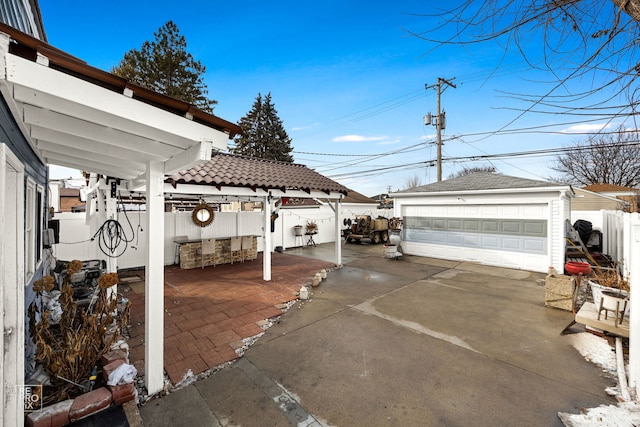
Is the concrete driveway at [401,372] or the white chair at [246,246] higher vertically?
the white chair at [246,246]

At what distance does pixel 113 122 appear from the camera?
197 cm

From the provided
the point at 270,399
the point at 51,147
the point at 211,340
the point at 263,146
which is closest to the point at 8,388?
the point at 270,399

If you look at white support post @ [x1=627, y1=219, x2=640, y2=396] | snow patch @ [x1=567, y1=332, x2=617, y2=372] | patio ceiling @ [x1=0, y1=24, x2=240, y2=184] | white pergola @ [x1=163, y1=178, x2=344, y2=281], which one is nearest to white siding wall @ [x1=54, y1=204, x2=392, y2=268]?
white pergola @ [x1=163, y1=178, x2=344, y2=281]

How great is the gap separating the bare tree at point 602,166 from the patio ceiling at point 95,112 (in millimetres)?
25836

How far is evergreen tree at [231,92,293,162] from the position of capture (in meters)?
26.0

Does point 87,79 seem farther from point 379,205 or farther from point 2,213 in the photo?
A: point 379,205

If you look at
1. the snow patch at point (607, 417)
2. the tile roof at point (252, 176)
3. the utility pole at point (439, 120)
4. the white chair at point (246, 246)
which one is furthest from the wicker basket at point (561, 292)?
the utility pole at point (439, 120)

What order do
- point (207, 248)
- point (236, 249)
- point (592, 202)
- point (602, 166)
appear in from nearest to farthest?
point (207, 248) → point (236, 249) → point (592, 202) → point (602, 166)

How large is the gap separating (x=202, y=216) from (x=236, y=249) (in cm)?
157

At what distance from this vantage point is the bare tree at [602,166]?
2041 centimetres

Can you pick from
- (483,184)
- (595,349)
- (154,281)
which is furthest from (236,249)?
(483,184)

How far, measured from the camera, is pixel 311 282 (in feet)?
22.6

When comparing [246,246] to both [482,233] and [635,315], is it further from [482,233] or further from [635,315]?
[635,315]

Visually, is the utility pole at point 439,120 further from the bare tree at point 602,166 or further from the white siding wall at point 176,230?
the bare tree at point 602,166
